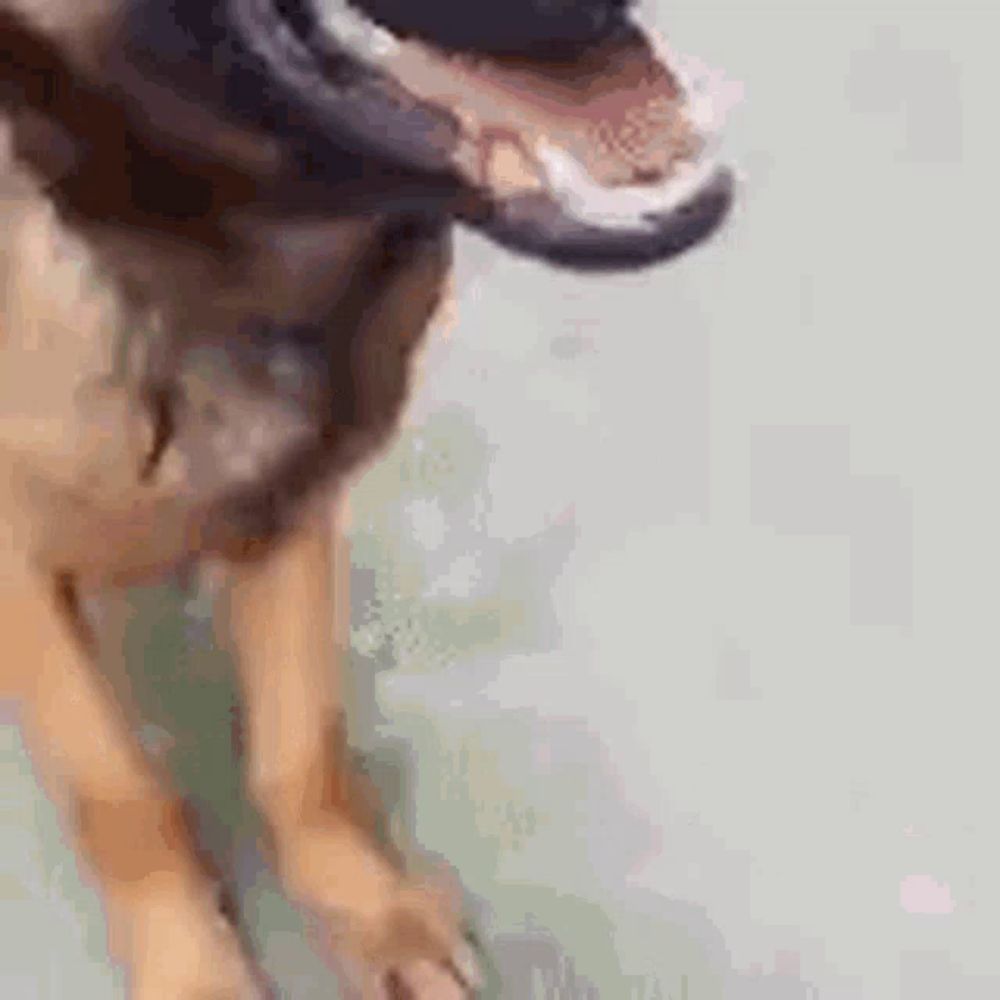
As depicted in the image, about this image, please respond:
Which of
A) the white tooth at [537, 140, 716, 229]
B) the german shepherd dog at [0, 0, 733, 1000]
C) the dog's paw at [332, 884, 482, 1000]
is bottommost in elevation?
the dog's paw at [332, 884, 482, 1000]

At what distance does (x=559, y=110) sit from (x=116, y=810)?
42 cm

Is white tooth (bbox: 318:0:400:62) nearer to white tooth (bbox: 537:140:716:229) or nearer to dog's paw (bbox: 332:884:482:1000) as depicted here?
white tooth (bbox: 537:140:716:229)

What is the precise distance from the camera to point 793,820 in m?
1.18

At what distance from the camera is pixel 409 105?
0.73 metres

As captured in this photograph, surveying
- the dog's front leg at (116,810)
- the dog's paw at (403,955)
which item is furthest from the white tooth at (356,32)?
the dog's paw at (403,955)

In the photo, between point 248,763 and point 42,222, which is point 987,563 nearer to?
point 248,763

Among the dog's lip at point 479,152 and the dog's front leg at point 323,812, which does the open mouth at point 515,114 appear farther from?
the dog's front leg at point 323,812

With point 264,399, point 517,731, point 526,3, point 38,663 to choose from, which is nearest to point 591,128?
point 526,3

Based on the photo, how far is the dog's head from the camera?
2.40ft

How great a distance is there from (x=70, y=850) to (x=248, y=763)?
0.11m

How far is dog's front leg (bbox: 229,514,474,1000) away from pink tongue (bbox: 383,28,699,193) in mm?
339

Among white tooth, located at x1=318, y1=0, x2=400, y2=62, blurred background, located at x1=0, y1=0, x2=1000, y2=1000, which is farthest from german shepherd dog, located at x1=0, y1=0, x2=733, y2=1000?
blurred background, located at x1=0, y1=0, x2=1000, y2=1000

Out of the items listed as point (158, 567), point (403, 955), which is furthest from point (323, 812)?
point (158, 567)

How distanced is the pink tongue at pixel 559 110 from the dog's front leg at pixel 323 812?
339mm
